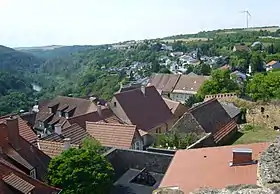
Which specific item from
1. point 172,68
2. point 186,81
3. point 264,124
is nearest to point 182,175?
point 264,124

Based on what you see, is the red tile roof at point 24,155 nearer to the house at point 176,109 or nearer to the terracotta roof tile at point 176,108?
the house at point 176,109

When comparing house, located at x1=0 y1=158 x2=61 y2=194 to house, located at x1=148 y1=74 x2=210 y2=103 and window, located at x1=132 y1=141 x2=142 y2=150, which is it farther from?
house, located at x1=148 y1=74 x2=210 y2=103

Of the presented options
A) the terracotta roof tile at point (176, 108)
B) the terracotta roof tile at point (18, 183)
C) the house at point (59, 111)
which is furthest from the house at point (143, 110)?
the terracotta roof tile at point (18, 183)

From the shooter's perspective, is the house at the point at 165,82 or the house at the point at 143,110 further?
the house at the point at 165,82

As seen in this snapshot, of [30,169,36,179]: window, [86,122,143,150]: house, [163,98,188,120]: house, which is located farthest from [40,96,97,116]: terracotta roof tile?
[30,169,36,179]: window

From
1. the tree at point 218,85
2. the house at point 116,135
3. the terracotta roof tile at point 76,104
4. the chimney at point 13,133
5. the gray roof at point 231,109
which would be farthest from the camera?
the tree at point 218,85
